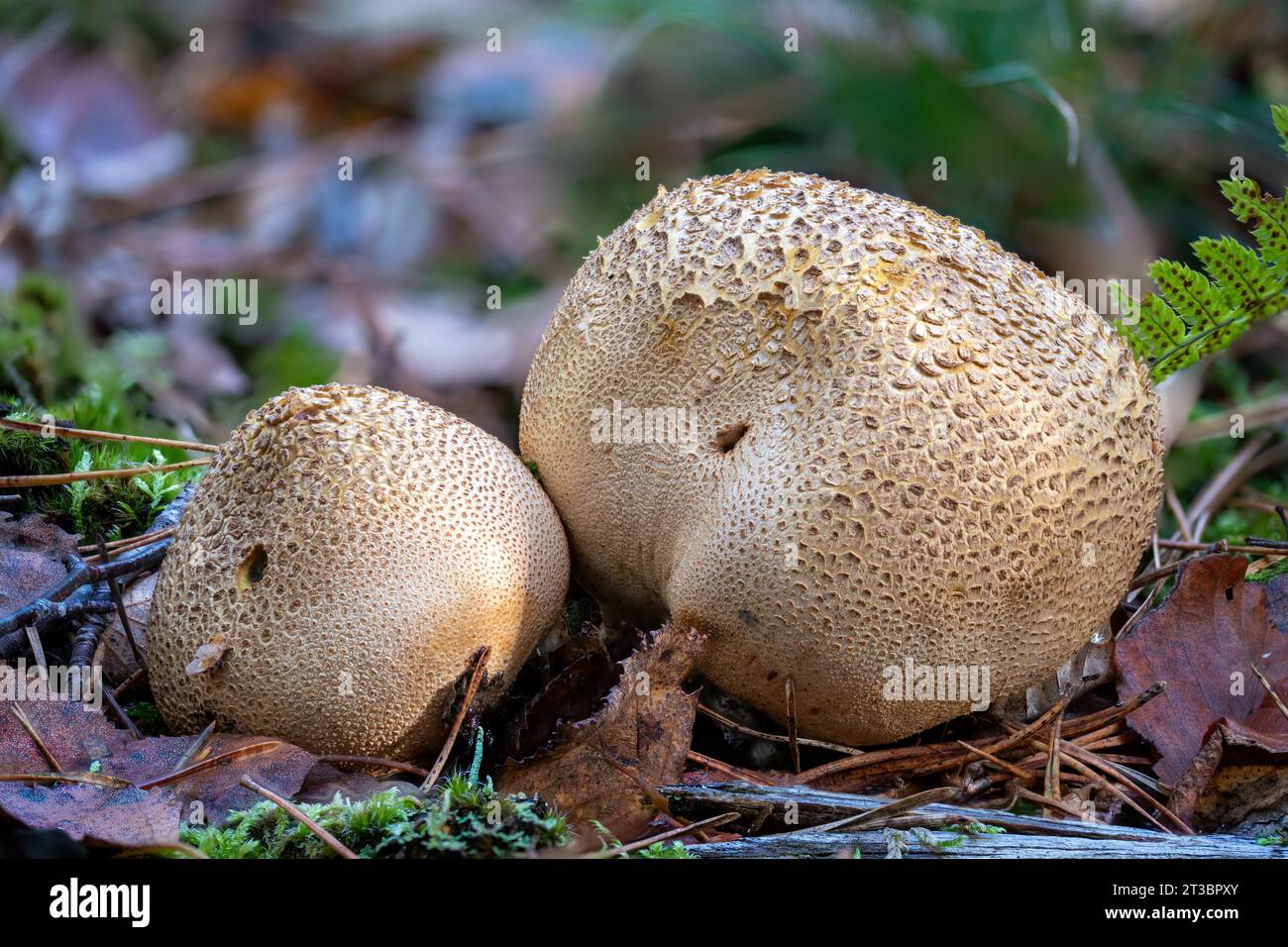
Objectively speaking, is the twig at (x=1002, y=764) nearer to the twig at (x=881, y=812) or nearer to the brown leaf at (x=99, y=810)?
the twig at (x=881, y=812)

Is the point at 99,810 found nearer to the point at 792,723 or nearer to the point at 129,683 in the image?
the point at 129,683

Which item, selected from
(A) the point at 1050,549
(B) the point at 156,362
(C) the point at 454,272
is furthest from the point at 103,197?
(A) the point at 1050,549

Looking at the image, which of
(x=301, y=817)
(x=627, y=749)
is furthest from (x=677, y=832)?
(x=301, y=817)

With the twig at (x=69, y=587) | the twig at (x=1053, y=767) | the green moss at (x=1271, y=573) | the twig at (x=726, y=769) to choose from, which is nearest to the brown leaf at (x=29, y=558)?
the twig at (x=69, y=587)

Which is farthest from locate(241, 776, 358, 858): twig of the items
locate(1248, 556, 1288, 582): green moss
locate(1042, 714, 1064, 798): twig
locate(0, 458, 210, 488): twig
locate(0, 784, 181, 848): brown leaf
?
locate(1248, 556, 1288, 582): green moss

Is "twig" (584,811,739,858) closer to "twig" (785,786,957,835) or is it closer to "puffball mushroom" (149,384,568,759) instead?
"twig" (785,786,957,835)
